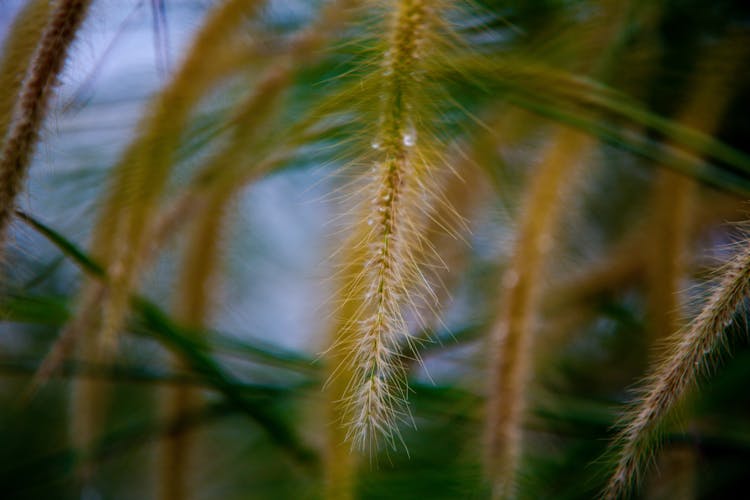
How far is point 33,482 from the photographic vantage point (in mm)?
718

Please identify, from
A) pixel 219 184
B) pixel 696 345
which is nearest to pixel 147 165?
pixel 219 184

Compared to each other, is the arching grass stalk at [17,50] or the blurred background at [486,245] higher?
the arching grass stalk at [17,50]

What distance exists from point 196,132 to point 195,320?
17 cm

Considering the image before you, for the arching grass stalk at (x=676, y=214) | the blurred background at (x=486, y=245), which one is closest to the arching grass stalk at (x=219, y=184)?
the blurred background at (x=486, y=245)

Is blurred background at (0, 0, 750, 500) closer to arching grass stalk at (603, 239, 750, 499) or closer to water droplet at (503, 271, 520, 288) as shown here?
water droplet at (503, 271, 520, 288)

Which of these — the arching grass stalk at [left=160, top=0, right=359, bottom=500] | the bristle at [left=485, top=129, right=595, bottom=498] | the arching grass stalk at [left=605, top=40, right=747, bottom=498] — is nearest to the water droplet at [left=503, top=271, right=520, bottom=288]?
the bristle at [left=485, top=129, right=595, bottom=498]

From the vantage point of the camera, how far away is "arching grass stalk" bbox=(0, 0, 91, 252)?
317 mm

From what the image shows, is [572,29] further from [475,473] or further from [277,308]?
[277,308]

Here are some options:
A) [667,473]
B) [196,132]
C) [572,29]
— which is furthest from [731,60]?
[196,132]

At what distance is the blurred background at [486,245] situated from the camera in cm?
51

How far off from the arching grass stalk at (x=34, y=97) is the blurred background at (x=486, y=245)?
7cm

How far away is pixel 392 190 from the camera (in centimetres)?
29

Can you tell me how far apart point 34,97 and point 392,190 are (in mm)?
186

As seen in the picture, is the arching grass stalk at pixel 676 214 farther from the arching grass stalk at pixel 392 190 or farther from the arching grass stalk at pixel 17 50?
the arching grass stalk at pixel 17 50
